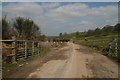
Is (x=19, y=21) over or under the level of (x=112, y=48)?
over

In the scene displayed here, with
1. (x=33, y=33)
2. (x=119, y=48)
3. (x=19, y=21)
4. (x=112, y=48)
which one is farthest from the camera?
(x=33, y=33)

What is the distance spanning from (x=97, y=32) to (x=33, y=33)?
72808 mm

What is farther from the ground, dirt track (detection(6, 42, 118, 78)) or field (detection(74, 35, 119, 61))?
field (detection(74, 35, 119, 61))

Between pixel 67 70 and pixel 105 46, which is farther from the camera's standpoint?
pixel 105 46

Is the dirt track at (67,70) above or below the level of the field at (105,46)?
below

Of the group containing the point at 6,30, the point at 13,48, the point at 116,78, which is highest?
the point at 6,30

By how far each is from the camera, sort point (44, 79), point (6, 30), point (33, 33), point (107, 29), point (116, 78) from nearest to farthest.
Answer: point (44, 79) < point (116, 78) < point (6, 30) < point (33, 33) < point (107, 29)

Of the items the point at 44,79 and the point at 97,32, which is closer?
the point at 44,79

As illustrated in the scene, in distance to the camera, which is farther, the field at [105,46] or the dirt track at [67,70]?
the field at [105,46]

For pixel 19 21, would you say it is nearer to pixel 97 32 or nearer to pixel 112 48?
pixel 112 48

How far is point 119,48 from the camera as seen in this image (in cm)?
1927

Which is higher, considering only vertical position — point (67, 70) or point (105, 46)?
point (105, 46)

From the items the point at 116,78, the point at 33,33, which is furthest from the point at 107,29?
the point at 116,78

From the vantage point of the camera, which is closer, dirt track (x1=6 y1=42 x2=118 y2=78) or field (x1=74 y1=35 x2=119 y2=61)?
dirt track (x1=6 y1=42 x2=118 y2=78)
